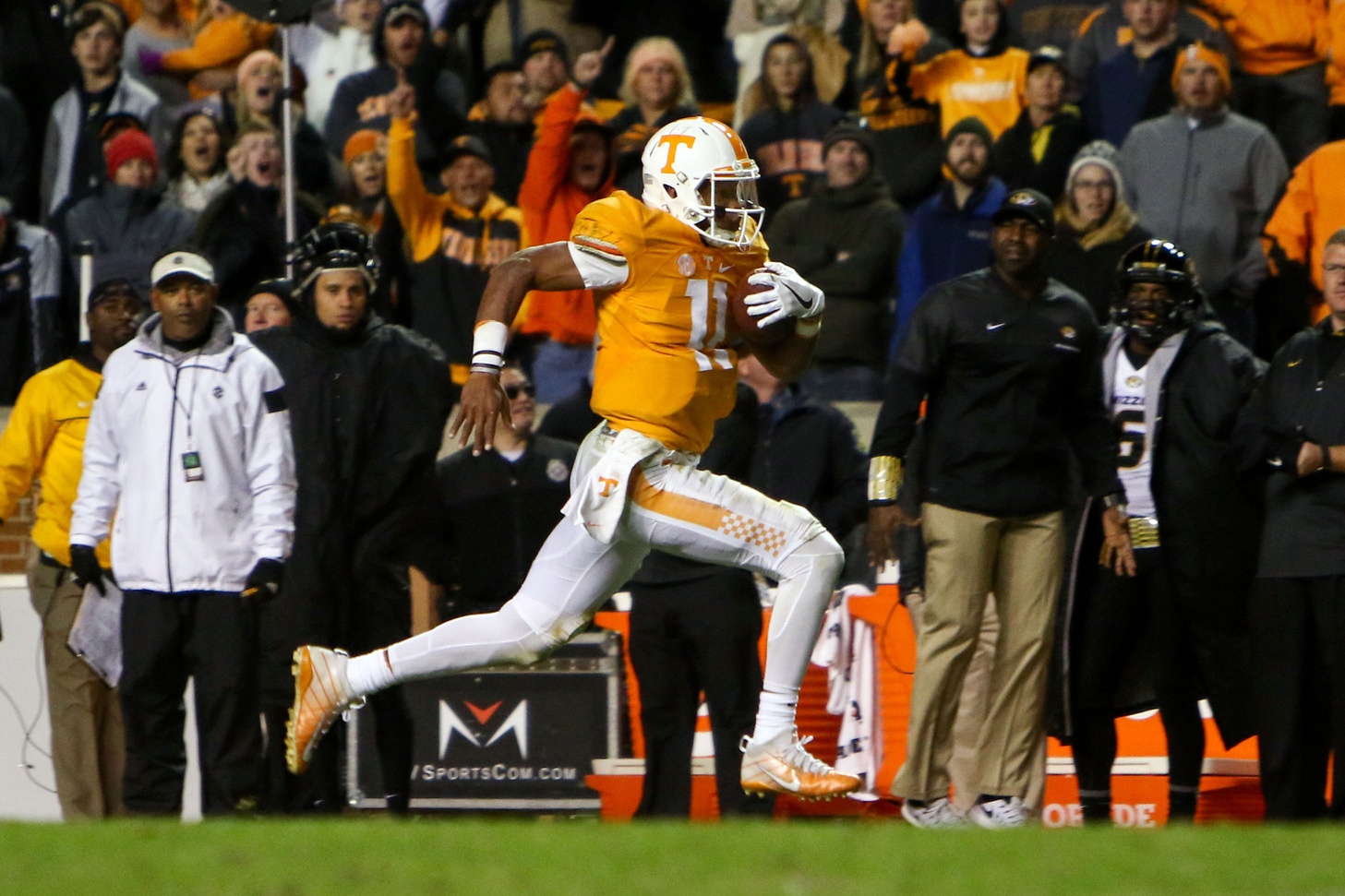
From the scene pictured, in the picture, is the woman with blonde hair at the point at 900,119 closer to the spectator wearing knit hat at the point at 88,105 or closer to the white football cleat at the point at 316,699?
the spectator wearing knit hat at the point at 88,105

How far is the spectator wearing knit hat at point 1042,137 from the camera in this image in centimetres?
1009

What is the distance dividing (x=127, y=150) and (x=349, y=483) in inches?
148

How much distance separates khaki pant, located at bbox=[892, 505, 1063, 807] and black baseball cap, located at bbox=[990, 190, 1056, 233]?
1052 millimetres

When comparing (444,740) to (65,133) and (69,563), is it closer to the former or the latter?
(69,563)

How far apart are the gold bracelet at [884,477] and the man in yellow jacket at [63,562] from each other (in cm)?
295

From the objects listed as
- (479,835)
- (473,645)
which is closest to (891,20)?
(473,645)

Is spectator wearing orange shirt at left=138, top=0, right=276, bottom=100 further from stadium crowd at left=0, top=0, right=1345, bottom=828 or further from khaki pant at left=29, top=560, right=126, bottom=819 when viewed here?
khaki pant at left=29, top=560, right=126, bottom=819

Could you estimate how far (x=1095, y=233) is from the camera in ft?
31.0

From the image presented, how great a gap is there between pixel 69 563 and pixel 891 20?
17.2 ft

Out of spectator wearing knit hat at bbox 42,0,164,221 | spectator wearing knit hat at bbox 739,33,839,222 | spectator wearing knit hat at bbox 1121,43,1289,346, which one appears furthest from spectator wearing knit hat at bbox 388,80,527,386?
spectator wearing knit hat at bbox 1121,43,1289,346

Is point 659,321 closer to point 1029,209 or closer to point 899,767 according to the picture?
point 1029,209

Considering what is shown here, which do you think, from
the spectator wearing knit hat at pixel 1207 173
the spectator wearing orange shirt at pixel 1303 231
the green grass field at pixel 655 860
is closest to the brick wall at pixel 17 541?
the green grass field at pixel 655 860

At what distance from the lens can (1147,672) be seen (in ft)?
24.8

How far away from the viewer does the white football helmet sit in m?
5.75
